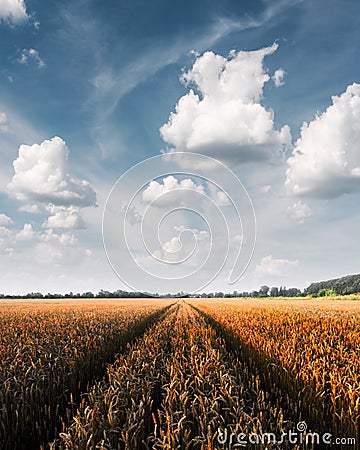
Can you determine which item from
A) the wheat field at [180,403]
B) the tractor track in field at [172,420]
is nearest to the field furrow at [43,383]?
the wheat field at [180,403]

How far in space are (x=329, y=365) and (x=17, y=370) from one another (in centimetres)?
589

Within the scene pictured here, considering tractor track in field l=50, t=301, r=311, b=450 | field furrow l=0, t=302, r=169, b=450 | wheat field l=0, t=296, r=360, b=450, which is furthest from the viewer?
field furrow l=0, t=302, r=169, b=450

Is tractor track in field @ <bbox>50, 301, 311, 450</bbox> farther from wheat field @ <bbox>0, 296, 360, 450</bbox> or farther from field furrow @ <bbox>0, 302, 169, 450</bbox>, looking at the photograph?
field furrow @ <bbox>0, 302, 169, 450</bbox>

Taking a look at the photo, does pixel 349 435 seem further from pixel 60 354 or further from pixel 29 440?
pixel 60 354

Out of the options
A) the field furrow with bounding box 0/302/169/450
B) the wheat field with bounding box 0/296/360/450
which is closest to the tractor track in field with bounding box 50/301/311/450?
the wheat field with bounding box 0/296/360/450

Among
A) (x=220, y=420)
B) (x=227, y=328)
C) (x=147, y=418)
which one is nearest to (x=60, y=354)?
(x=147, y=418)

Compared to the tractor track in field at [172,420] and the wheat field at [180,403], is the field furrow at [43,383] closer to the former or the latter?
the wheat field at [180,403]

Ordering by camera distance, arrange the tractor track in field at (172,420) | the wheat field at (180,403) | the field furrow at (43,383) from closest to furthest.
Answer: the tractor track in field at (172,420), the wheat field at (180,403), the field furrow at (43,383)

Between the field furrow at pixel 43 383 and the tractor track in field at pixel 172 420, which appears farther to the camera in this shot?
the field furrow at pixel 43 383

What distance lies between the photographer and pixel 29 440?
4.90 metres

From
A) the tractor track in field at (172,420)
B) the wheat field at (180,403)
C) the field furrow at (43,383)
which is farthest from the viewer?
the field furrow at (43,383)

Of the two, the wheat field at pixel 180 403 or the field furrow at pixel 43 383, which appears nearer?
the wheat field at pixel 180 403

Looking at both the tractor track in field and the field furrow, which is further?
the field furrow

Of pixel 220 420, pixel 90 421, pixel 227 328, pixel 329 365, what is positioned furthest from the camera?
pixel 227 328
